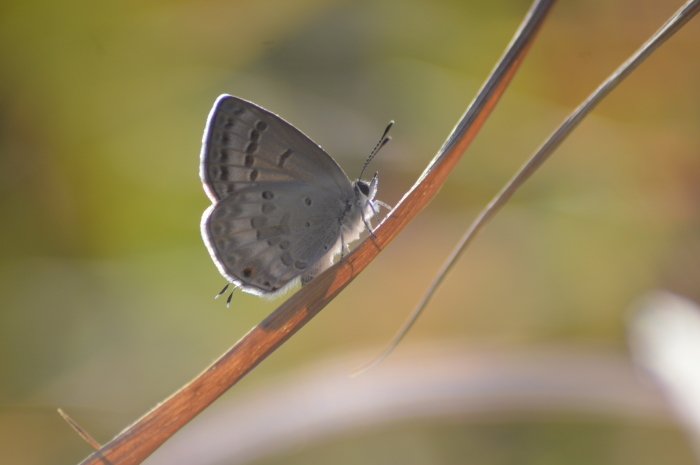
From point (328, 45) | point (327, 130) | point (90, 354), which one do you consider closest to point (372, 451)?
point (90, 354)

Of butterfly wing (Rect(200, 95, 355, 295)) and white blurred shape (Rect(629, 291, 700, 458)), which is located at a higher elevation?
butterfly wing (Rect(200, 95, 355, 295))

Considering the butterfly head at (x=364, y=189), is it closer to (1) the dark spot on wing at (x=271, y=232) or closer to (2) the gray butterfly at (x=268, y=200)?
(2) the gray butterfly at (x=268, y=200)

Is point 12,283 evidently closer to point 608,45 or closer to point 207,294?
point 207,294

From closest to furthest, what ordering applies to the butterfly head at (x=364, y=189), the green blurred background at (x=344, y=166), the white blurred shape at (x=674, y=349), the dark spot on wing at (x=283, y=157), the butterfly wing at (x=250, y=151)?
the white blurred shape at (x=674, y=349) < the butterfly wing at (x=250, y=151) < the dark spot on wing at (x=283, y=157) < the butterfly head at (x=364, y=189) < the green blurred background at (x=344, y=166)

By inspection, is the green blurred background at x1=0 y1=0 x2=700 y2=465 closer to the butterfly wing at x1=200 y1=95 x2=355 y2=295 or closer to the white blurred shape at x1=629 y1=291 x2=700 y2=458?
the white blurred shape at x1=629 y1=291 x2=700 y2=458

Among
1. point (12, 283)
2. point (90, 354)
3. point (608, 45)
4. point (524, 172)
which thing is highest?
point (608, 45)

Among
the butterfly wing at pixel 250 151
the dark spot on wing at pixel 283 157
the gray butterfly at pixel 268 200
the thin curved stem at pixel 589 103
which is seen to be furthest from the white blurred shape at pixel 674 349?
the dark spot on wing at pixel 283 157

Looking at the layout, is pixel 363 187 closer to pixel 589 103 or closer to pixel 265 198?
pixel 265 198

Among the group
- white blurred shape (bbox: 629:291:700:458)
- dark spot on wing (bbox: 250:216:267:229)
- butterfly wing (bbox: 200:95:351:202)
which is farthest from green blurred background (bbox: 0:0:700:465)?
butterfly wing (bbox: 200:95:351:202)
